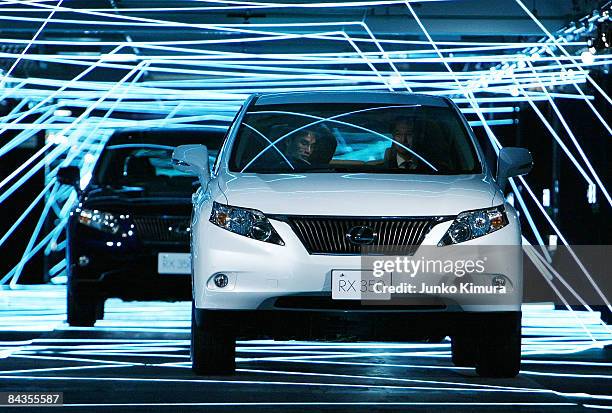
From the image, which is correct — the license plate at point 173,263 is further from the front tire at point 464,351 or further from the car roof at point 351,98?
the front tire at point 464,351

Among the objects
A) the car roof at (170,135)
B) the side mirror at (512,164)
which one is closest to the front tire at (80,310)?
the car roof at (170,135)

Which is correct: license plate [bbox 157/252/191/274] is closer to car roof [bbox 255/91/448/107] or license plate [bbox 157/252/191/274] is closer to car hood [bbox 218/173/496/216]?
Answer: car roof [bbox 255/91/448/107]

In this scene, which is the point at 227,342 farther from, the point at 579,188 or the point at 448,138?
the point at 579,188

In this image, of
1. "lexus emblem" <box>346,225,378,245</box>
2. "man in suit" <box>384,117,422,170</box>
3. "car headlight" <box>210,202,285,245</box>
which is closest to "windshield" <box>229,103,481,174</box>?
"man in suit" <box>384,117,422,170</box>

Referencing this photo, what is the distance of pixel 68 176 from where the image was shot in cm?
1268

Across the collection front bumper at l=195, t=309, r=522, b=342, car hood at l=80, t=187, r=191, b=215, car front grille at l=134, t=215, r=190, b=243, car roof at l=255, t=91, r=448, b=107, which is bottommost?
front bumper at l=195, t=309, r=522, b=342

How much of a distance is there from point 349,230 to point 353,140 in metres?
1.34

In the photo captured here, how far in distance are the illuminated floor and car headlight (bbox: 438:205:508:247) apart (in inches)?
33.3

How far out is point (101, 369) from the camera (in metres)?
9.05

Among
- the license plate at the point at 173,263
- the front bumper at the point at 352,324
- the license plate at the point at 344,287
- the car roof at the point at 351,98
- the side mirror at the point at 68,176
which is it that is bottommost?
the front bumper at the point at 352,324

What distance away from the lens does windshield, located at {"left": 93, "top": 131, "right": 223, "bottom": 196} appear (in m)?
12.2

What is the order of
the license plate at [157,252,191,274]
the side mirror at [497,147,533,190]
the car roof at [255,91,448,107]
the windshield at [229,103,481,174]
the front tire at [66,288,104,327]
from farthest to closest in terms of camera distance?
the front tire at [66,288,104,327], the license plate at [157,252,191,274], the car roof at [255,91,448,107], the side mirror at [497,147,533,190], the windshield at [229,103,481,174]

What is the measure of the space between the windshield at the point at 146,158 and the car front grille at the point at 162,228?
0.70 metres

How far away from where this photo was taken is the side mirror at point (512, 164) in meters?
8.89
